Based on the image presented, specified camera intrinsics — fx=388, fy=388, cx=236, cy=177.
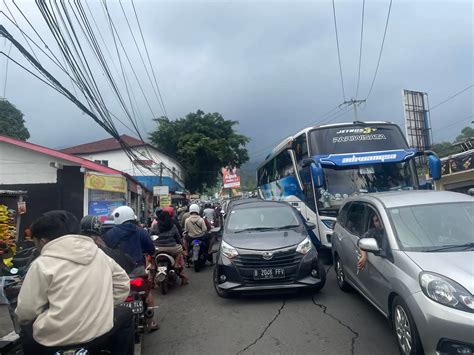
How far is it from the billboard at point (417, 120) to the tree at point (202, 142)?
17403 mm

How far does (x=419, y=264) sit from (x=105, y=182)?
14.7m

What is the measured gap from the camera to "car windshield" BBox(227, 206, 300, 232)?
7.36 m

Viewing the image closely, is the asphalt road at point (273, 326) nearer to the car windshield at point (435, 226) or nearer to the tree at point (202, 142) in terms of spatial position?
the car windshield at point (435, 226)

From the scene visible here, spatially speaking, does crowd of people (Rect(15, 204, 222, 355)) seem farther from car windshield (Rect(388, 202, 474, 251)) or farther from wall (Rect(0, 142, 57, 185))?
wall (Rect(0, 142, 57, 185))

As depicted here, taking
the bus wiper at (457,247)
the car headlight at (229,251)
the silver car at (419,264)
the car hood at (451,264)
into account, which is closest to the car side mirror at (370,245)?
the silver car at (419,264)

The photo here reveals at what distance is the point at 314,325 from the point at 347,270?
1333 mm

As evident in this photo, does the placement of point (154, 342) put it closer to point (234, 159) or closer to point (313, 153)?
point (313, 153)

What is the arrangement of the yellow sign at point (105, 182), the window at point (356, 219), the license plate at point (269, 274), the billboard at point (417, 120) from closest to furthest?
1. the window at point (356, 219)
2. the license plate at point (269, 274)
3. the yellow sign at point (105, 182)
4. the billboard at point (417, 120)

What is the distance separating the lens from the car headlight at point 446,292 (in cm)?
329

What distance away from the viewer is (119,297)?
3102mm

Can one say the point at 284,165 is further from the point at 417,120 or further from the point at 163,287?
the point at 417,120

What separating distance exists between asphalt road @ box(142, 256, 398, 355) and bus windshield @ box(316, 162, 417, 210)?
116 inches

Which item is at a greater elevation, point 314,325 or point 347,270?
point 347,270

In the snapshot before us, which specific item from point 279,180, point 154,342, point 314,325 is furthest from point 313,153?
point 154,342
